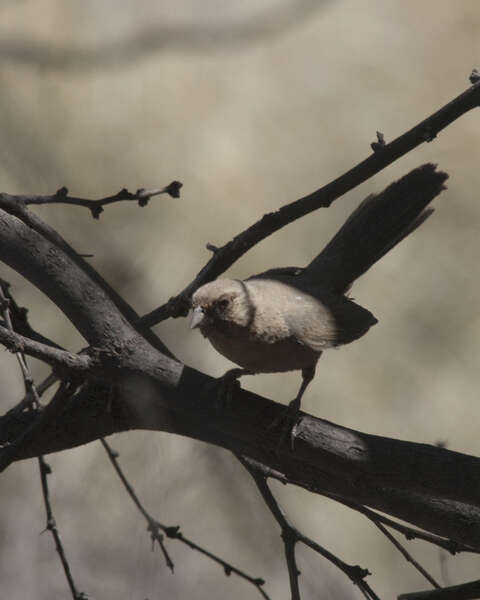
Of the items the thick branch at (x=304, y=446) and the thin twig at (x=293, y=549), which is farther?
the thin twig at (x=293, y=549)

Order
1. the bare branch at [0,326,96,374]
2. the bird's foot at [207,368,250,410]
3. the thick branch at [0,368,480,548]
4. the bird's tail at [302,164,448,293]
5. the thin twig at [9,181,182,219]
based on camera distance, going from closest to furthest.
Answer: the bare branch at [0,326,96,374] → the thick branch at [0,368,480,548] → the bird's foot at [207,368,250,410] → the thin twig at [9,181,182,219] → the bird's tail at [302,164,448,293]

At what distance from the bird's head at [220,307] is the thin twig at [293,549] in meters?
0.50

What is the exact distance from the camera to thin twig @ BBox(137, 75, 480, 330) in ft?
9.54

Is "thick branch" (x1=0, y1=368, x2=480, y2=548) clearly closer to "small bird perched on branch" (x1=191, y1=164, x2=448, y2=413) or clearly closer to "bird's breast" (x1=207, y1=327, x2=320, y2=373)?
"small bird perched on branch" (x1=191, y1=164, x2=448, y2=413)

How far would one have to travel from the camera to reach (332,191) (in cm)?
305

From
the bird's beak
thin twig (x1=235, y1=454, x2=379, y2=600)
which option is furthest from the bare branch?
thin twig (x1=235, y1=454, x2=379, y2=600)

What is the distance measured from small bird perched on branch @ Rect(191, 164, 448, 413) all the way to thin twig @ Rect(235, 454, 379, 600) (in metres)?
0.34

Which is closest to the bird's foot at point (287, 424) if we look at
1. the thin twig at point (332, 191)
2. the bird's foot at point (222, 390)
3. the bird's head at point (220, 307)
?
the bird's foot at point (222, 390)

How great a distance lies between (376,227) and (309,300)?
17.5 inches

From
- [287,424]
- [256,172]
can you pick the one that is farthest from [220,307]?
[256,172]

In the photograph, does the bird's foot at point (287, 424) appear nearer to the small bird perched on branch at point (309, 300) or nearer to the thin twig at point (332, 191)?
the small bird perched on branch at point (309, 300)

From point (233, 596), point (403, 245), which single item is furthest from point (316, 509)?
point (403, 245)

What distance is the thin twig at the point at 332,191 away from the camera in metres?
2.91

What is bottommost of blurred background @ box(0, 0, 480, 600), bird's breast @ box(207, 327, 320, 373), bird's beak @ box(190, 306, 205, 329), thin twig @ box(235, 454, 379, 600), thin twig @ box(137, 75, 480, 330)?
thin twig @ box(235, 454, 379, 600)
